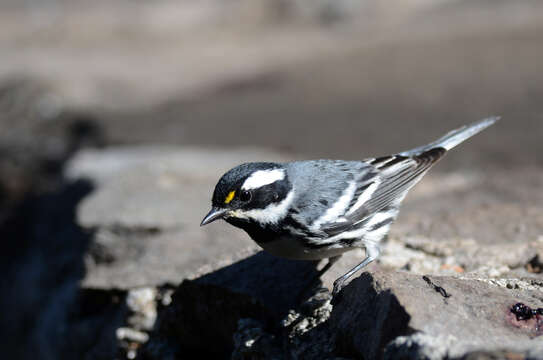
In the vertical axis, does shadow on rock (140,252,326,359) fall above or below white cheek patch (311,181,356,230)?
below

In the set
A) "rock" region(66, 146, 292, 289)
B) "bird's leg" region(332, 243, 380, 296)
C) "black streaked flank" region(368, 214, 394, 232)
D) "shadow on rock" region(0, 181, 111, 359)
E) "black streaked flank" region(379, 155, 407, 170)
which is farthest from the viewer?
"shadow on rock" region(0, 181, 111, 359)

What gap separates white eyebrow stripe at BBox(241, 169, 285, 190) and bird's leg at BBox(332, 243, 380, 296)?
63cm

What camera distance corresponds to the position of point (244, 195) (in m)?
3.52

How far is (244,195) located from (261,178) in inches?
5.2

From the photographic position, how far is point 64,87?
11133 mm

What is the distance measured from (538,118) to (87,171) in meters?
5.23

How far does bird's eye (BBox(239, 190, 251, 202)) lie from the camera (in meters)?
3.51

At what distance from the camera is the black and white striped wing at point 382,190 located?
375 centimetres

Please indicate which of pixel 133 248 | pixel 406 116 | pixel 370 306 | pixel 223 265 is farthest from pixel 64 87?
pixel 370 306

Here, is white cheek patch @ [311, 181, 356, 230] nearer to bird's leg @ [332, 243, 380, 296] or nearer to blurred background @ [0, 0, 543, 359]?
bird's leg @ [332, 243, 380, 296]

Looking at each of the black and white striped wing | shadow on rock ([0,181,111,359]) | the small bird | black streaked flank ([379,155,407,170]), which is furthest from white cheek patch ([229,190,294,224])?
shadow on rock ([0,181,111,359])

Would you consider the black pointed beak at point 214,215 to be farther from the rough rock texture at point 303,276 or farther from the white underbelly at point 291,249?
the rough rock texture at point 303,276

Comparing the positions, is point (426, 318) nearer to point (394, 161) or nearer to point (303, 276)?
point (303, 276)

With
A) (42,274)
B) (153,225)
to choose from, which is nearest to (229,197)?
(153,225)
